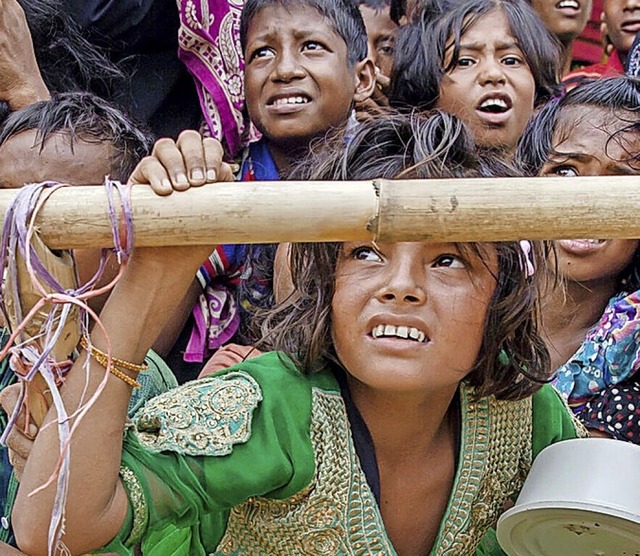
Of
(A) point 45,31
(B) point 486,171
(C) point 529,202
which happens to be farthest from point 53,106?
(C) point 529,202

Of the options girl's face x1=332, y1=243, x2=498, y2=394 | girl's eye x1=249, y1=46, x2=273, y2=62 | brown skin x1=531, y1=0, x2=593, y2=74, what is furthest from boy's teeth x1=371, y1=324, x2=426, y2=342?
brown skin x1=531, y1=0, x2=593, y2=74

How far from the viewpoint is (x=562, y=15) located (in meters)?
3.37

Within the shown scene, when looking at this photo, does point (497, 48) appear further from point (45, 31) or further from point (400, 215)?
point (400, 215)

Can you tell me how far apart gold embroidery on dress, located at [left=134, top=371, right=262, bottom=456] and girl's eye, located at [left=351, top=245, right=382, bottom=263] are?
0.88ft

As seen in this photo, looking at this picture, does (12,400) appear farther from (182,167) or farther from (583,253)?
(583,253)

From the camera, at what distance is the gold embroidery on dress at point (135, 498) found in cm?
146

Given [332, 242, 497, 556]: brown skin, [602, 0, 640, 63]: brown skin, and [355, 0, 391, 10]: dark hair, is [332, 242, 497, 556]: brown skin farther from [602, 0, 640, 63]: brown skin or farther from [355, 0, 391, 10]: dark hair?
[602, 0, 640, 63]: brown skin

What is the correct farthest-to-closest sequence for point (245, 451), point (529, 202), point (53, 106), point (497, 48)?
point (497, 48) < point (53, 106) < point (245, 451) < point (529, 202)

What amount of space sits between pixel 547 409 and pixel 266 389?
53 cm

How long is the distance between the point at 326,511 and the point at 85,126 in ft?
2.79

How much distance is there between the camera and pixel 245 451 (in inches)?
61.6

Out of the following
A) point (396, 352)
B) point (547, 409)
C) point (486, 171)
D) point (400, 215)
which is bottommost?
point (547, 409)

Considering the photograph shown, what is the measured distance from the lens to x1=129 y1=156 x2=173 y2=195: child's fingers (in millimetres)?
1313

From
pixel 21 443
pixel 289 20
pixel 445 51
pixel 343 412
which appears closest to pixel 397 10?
pixel 445 51
